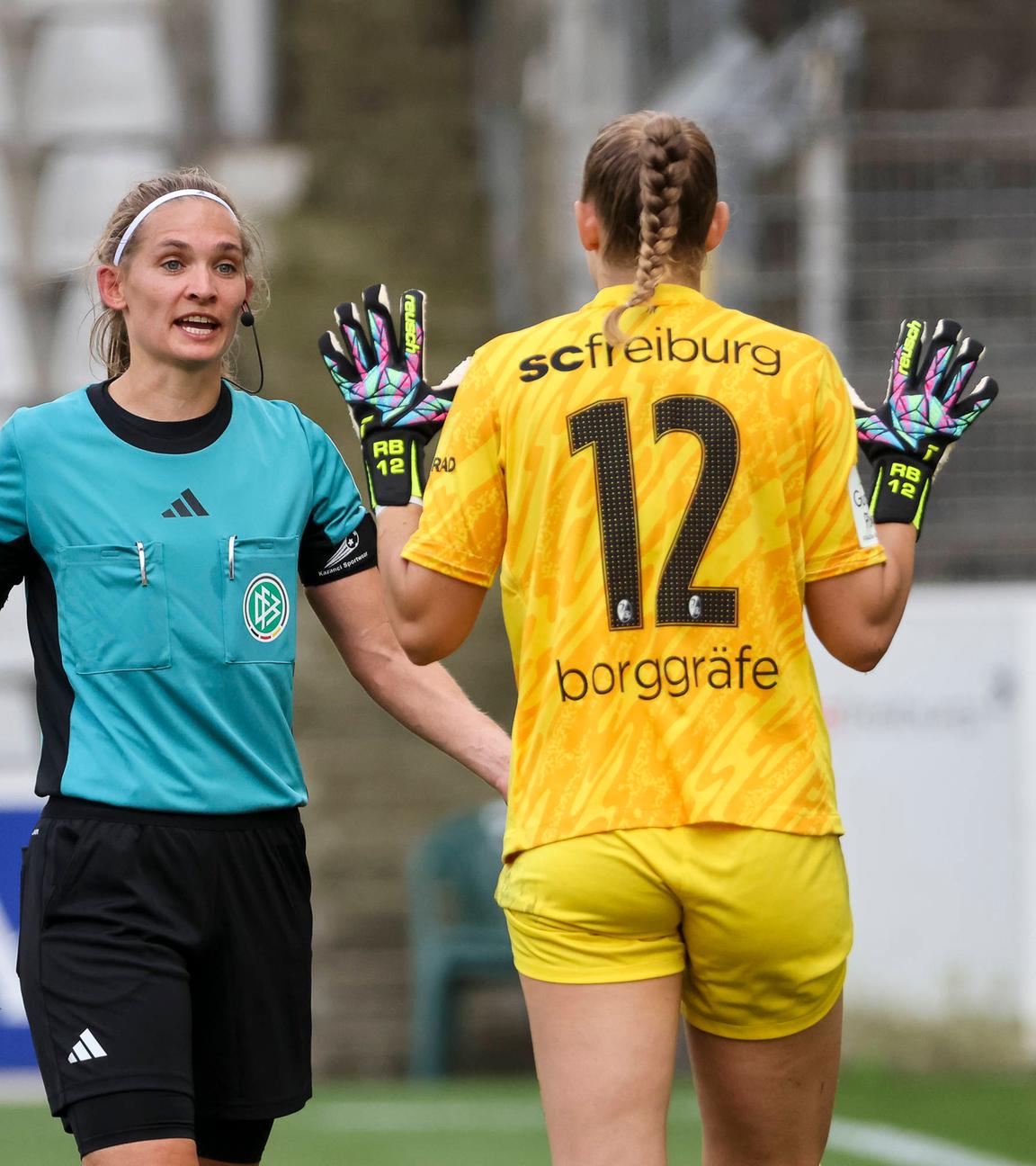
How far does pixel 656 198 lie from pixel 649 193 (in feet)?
0.04

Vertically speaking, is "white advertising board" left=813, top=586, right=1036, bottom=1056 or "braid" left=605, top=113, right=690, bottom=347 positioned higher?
"braid" left=605, top=113, right=690, bottom=347

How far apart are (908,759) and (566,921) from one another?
5943 mm

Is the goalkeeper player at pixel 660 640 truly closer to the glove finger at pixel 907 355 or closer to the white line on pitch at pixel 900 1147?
the glove finger at pixel 907 355

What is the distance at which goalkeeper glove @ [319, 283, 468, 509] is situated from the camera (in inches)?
125

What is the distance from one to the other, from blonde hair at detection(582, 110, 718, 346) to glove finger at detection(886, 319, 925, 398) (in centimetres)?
42

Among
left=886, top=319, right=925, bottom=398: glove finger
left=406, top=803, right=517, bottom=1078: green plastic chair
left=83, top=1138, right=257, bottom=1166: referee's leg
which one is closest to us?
left=83, top=1138, right=257, bottom=1166: referee's leg

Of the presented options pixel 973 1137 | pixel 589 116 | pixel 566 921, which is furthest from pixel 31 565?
pixel 589 116

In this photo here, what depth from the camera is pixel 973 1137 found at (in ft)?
24.3

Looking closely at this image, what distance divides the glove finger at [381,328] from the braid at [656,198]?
403 mm

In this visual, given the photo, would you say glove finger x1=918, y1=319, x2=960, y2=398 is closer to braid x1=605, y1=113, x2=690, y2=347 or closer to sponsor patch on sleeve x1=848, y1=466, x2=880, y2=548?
sponsor patch on sleeve x1=848, y1=466, x2=880, y2=548

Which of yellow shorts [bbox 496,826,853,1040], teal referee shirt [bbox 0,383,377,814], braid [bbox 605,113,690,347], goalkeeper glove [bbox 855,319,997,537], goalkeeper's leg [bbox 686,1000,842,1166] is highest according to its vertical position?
braid [bbox 605,113,690,347]

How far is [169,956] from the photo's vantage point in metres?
3.27

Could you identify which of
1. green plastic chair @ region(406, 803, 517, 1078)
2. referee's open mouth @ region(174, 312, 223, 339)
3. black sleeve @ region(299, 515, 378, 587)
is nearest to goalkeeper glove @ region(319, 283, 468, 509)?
referee's open mouth @ region(174, 312, 223, 339)

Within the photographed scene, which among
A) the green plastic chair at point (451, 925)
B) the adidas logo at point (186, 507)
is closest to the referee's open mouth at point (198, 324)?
the adidas logo at point (186, 507)
